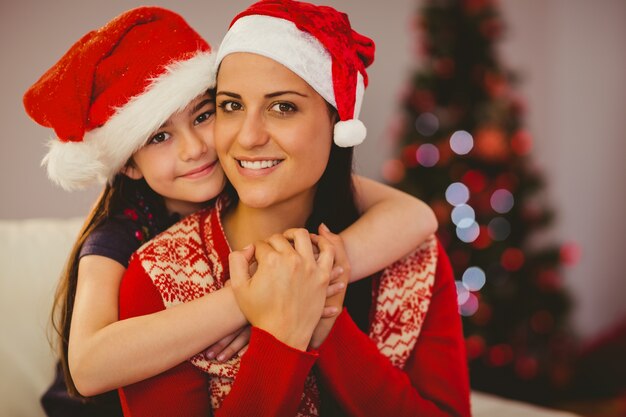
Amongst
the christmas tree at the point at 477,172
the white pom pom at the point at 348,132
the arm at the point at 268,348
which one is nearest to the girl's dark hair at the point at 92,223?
the arm at the point at 268,348

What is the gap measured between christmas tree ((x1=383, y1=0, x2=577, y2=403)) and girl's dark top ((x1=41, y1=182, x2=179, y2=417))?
1832 mm

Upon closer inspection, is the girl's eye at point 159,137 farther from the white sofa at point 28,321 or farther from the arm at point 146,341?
the white sofa at point 28,321

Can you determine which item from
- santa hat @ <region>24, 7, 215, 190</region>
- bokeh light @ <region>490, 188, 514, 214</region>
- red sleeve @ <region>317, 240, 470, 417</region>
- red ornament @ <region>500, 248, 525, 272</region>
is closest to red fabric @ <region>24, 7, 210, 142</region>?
santa hat @ <region>24, 7, 215, 190</region>

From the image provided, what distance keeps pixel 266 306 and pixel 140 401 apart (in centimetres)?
31

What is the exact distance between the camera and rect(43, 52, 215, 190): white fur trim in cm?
140

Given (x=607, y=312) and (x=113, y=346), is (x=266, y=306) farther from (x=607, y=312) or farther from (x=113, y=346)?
(x=607, y=312)

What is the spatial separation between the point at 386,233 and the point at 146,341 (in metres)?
0.58

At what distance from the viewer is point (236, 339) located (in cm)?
125

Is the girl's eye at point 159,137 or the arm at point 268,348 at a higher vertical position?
the girl's eye at point 159,137

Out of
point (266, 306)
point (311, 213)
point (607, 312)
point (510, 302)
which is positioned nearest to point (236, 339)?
point (266, 306)

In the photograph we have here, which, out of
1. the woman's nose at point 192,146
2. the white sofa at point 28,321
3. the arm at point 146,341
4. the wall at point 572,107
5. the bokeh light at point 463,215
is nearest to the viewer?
the arm at point 146,341

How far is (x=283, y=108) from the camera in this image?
127 cm

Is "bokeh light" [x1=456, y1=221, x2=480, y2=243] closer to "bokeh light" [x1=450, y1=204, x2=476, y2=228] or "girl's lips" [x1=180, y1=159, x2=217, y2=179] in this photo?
"bokeh light" [x1=450, y1=204, x2=476, y2=228]

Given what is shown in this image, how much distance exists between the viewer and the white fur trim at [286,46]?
1.23 metres
